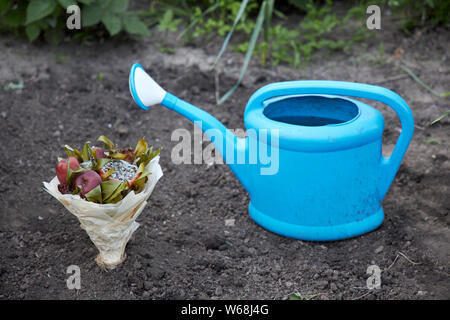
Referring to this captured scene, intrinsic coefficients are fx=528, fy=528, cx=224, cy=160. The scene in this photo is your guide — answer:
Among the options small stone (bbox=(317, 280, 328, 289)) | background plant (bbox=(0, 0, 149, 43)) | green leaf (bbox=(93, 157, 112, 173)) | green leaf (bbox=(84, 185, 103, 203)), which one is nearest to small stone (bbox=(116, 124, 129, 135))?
background plant (bbox=(0, 0, 149, 43))

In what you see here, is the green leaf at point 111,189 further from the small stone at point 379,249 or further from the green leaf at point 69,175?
the small stone at point 379,249

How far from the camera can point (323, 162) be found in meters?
1.60

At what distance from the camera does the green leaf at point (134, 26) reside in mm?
2818

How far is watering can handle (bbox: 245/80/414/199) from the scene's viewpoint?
1.58 m

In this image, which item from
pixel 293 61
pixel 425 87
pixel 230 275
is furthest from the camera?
pixel 293 61

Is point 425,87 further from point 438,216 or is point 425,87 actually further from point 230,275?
point 230,275

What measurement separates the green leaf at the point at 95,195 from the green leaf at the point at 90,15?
1569 mm

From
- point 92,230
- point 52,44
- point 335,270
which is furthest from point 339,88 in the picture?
point 52,44

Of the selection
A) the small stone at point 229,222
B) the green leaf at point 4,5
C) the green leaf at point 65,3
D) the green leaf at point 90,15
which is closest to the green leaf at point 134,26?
the green leaf at point 90,15

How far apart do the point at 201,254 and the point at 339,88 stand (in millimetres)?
686

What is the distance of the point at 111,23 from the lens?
2.78 metres

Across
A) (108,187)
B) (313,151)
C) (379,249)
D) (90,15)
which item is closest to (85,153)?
(108,187)

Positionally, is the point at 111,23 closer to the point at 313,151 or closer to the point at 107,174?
the point at 107,174

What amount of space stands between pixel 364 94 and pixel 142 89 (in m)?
0.67
